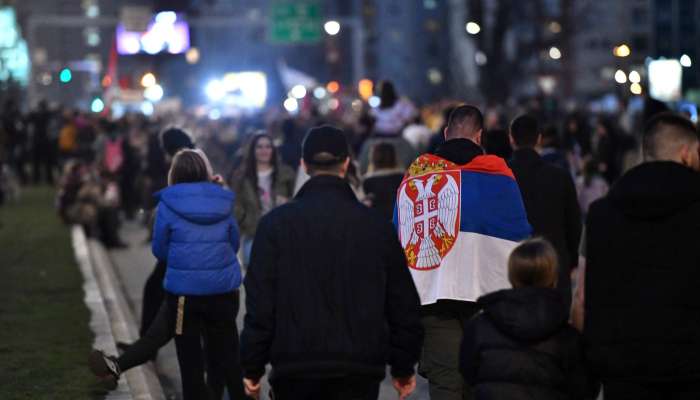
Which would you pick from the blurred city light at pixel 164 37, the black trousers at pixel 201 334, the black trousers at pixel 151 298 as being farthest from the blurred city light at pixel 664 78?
the black trousers at pixel 201 334

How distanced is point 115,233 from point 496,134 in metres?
13.3

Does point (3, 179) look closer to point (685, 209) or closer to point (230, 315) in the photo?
point (230, 315)

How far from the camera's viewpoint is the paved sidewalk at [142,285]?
11406 millimetres

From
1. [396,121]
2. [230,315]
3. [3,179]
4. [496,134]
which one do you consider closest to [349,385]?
[230,315]

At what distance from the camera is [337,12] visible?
140 meters

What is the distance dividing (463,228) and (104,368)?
2539 millimetres

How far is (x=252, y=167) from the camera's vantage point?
44.2 feet

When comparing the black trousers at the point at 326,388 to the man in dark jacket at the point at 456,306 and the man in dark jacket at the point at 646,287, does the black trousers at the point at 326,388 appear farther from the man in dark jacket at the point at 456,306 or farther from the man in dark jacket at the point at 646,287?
the man in dark jacket at the point at 456,306

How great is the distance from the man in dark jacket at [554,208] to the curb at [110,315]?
2.68 m

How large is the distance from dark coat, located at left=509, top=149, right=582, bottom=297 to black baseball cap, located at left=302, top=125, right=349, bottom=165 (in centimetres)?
359

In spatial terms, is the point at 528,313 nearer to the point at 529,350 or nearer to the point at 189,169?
the point at 529,350

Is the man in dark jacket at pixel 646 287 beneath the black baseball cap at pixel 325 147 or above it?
beneath

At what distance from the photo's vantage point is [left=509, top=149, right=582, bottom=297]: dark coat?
9836 millimetres

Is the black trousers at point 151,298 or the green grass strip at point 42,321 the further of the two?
the black trousers at point 151,298
